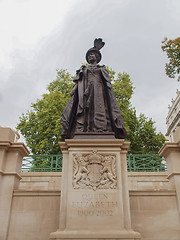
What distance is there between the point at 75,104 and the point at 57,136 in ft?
38.5

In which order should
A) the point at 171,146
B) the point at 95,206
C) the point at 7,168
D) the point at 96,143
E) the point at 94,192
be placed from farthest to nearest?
the point at 171,146 < the point at 7,168 < the point at 96,143 < the point at 94,192 < the point at 95,206

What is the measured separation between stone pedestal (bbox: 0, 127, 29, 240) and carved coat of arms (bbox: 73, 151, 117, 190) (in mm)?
2129

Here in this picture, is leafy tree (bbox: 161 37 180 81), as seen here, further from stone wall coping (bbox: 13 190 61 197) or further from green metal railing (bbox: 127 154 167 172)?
stone wall coping (bbox: 13 190 61 197)

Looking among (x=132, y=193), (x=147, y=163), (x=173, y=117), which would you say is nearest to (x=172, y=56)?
(x=147, y=163)

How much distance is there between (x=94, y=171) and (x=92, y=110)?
2.08 metres

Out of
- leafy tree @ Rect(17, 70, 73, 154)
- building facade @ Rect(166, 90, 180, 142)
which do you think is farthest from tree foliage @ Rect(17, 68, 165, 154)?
building facade @ Rect(166, 90, 180, 142)

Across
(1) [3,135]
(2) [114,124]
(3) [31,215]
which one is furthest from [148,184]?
(1) [3,135]

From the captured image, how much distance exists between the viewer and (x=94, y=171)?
5.22 metres

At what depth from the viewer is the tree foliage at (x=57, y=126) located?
61.2 feet

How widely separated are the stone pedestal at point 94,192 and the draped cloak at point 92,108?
73cm

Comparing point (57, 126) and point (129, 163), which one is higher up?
point (57, 126)

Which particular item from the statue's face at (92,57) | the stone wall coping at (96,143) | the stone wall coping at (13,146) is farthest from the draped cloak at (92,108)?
the stone wall coping at (13,146)

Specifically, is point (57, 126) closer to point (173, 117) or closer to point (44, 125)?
point (44, 125)

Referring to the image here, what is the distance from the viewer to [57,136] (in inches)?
714
